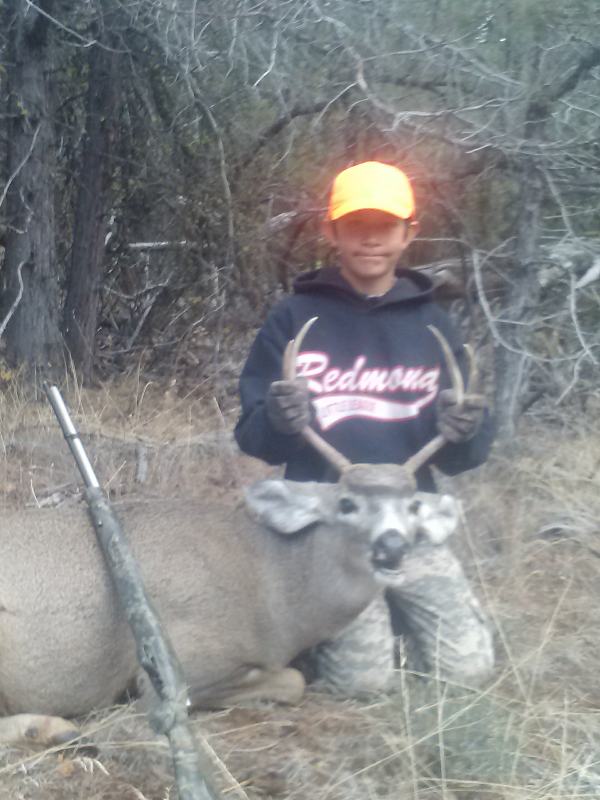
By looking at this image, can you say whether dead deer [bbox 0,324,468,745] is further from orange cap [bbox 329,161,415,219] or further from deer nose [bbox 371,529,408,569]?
orange cap [bbox 329,161,415,219]

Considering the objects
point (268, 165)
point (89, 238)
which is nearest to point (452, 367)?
point (268, 165)

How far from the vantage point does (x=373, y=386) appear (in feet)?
9.36

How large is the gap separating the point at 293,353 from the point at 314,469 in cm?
52

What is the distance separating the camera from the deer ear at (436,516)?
2734 mm

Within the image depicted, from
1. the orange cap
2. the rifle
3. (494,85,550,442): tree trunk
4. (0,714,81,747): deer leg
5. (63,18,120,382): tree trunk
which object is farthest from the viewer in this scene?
(63,18,120,382): tree trunk

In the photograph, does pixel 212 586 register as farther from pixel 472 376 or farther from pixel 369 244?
pixel 369 244

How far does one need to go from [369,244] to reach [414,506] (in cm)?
94

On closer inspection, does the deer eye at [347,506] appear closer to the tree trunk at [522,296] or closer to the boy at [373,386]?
the boy at [373,386]

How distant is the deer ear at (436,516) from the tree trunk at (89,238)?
3.35m

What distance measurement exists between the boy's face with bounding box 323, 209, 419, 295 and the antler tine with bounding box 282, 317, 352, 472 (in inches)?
14.6

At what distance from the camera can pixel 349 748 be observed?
243cm

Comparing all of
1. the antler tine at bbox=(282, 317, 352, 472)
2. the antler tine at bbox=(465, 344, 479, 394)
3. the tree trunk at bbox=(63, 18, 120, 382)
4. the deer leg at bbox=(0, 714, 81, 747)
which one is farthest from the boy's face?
the tree trunk at bbox=(63, 18, 120, 382)

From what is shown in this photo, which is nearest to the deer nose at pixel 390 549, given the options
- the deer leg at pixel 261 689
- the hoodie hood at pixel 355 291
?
the deer leg at pixel 261 689

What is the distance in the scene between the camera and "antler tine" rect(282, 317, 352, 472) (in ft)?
8.46
